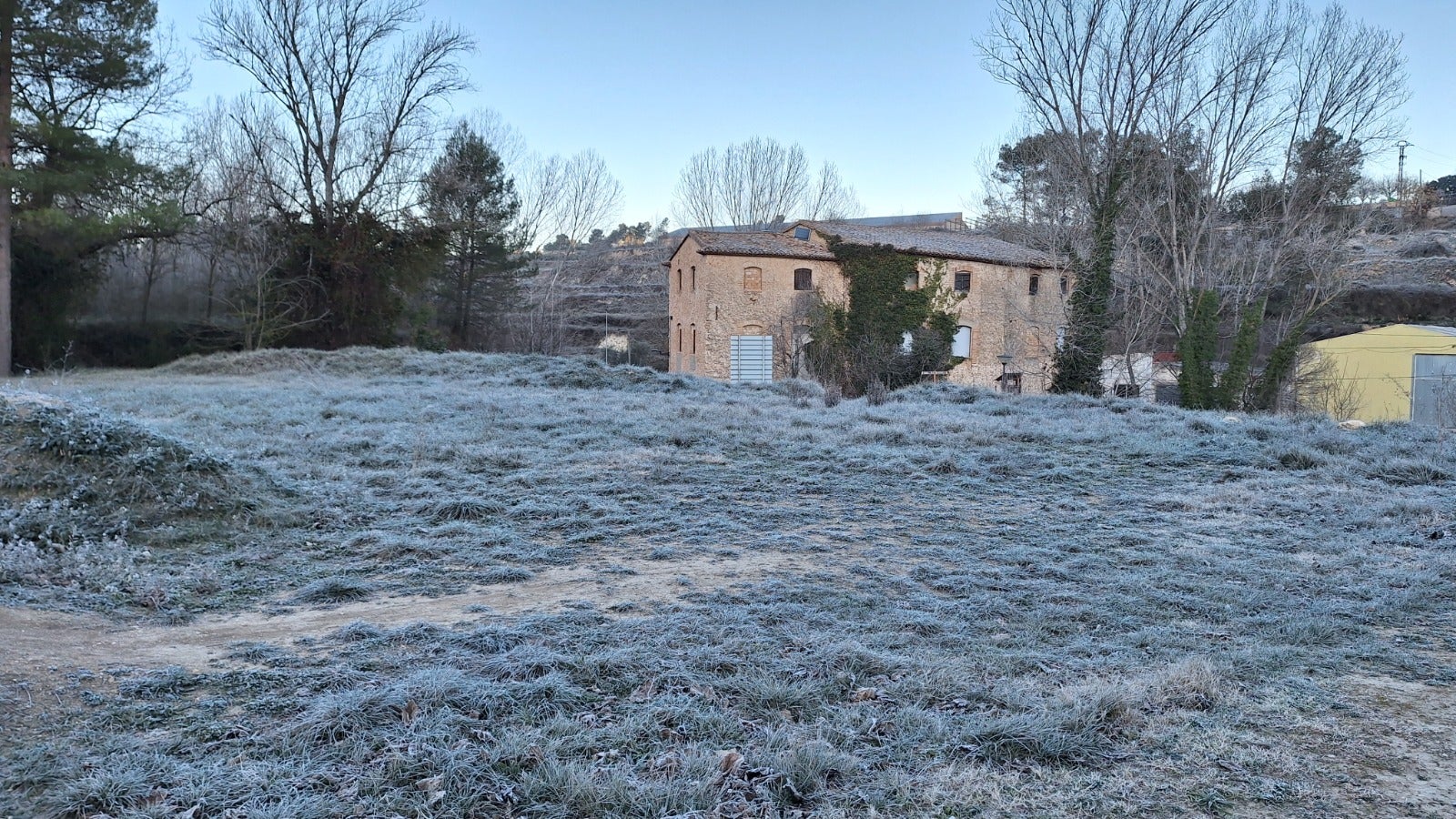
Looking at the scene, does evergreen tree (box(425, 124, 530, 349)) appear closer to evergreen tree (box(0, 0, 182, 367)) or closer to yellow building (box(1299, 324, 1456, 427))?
evergreen tree (box(0, 0, 182, 367))

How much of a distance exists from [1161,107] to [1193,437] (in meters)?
14.6

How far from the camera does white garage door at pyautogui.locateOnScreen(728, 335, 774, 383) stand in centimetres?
2978


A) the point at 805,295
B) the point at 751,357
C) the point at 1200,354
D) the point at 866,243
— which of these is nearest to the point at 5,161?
the point at 751,357

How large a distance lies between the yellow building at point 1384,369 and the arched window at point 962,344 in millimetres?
9933

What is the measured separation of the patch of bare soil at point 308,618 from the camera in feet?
11.5

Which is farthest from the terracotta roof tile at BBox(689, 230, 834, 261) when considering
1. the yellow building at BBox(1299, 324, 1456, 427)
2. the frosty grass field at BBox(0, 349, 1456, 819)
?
the frosty grass field at BBox(0, 349, 1456, 819)

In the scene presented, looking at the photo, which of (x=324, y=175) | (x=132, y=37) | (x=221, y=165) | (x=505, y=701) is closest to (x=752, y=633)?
(x=505, y=701)

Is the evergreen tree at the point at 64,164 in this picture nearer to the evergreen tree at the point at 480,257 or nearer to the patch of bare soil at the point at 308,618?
the evergreen tree at the point at 480,257

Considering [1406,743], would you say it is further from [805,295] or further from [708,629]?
[805,295]

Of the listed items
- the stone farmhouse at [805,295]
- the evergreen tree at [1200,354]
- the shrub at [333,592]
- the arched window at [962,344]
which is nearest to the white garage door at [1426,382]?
the evergreen tree at [1200,354]

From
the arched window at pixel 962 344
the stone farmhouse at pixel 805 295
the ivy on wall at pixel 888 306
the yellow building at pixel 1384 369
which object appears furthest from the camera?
the arched window at pixel 962 344

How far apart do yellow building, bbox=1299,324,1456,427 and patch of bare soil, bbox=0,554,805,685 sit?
81.9 ft

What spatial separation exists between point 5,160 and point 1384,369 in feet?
114

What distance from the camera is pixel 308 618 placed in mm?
4301
